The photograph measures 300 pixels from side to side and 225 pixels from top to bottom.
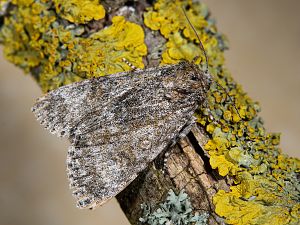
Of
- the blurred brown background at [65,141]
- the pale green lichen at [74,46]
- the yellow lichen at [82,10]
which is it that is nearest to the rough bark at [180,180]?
the pale green lichen at [74,46]

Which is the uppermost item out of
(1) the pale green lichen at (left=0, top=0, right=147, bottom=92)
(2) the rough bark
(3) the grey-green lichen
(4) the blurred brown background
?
A: (4) the blurred brown background

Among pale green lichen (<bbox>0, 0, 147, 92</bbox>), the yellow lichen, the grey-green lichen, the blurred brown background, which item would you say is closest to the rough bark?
the grey-green lichen

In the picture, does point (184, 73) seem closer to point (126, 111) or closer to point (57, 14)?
point (126, 111)

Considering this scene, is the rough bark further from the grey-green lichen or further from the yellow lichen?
the yellow lichen

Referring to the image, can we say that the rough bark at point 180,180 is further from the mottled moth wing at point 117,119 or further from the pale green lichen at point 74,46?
the pale green lichen at point 74,46

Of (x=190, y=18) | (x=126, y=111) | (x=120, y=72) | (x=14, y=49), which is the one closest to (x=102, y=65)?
(x=120, y=72)

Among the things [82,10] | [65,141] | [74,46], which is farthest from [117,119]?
[65,141]
